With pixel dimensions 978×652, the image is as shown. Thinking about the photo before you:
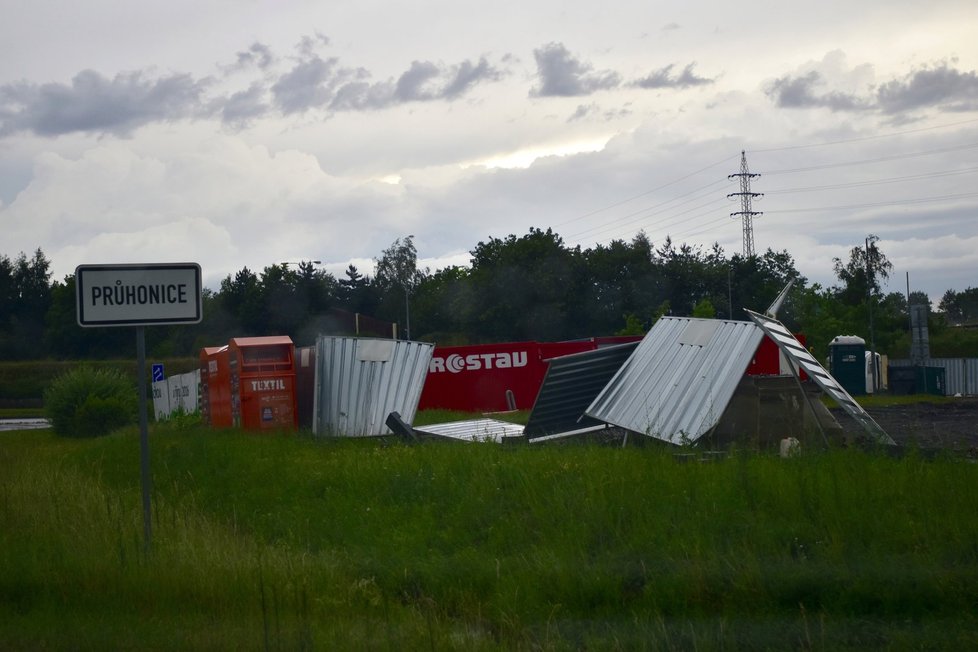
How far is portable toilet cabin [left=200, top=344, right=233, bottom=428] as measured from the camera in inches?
820

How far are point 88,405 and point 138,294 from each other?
20.2 m

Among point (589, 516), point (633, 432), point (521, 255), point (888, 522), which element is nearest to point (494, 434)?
point (633, 432)

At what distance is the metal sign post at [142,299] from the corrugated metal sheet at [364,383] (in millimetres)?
9159

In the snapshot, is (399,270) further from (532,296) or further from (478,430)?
(478,430)

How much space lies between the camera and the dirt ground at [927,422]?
Result: 14.7 m

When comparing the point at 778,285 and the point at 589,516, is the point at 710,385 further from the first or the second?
the point at 778,285

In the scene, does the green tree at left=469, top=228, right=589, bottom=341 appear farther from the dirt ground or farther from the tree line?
the dirt ground

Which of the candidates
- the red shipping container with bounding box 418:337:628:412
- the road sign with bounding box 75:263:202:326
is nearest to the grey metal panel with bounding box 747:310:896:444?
the road sign with bounding box 75:263:202:326

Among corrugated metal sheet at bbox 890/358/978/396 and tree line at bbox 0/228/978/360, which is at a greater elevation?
tree line at bbox 0/228/978/360

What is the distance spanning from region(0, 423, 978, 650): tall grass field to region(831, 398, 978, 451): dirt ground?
9.40 feet

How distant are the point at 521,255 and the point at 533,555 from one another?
54576mm

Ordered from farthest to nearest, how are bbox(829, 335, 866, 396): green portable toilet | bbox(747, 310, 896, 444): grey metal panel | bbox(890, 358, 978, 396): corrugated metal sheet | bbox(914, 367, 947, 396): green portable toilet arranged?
bbox(890, 358, 978, 396): corrugated metal sheet → bbox(914, 367, 947, 396): green portable toilet → bbox(829, 335, 866, 396): green portable toilet → bbox(747, 310, 896, 444): grey metal panel

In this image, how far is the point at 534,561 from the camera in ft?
25.3

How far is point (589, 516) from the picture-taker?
27.6ft
